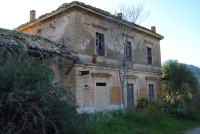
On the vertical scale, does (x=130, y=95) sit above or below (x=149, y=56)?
below

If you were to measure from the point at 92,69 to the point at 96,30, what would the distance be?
7.84ft

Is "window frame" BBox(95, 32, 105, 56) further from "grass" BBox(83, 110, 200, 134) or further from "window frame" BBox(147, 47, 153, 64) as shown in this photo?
"window frame" BBox(147, 47, 153, 64)

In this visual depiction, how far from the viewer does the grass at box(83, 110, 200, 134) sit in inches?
297

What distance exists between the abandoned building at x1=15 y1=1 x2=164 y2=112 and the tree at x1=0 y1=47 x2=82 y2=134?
502 centimetres

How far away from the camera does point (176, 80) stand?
59.6 ft

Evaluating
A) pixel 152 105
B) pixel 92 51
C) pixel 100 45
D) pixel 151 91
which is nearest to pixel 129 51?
pixel 100 45

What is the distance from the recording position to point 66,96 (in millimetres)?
4898

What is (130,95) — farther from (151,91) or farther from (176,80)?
(176,80)

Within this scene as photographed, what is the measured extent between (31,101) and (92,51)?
7.80 meters

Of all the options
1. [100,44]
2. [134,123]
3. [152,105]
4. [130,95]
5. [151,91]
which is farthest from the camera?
[151,91]

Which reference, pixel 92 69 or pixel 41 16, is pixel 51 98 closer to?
pixel 92 69

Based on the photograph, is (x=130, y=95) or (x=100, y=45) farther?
(x=130, y=95)

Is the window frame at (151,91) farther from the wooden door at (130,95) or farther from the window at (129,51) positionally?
the window at (129,51)

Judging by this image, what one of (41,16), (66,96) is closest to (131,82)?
(41,16)
